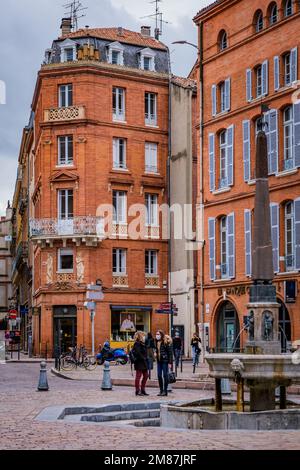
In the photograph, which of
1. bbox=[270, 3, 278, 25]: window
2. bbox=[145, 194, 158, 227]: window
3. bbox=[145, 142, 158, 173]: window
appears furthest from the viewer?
bbox=[145, 142, 158, 173]: window

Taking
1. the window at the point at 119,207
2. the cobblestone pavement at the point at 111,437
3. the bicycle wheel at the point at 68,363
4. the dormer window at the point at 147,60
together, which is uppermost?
the dormer window at the point at 147,60

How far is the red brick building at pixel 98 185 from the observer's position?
56.9 metres

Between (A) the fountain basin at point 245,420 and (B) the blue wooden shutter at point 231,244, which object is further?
(B) the blue wooden shutter at point 231,244

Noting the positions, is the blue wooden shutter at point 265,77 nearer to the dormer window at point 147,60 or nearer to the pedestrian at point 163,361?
the dormer window at point 147,60

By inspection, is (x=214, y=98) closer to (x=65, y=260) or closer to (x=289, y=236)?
(x=289, y=236)

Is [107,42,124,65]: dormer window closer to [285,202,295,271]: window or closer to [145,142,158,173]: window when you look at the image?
[145,142,158,173]: window

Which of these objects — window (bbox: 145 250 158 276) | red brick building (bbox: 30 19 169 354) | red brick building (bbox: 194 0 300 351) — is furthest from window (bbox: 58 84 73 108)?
red brick building (bbox: 194 0 300 351)

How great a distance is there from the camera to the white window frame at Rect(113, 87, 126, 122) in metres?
59.0

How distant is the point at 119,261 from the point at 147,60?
1222 centimetres

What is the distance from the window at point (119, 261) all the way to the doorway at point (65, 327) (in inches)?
131

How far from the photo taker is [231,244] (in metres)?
44.6

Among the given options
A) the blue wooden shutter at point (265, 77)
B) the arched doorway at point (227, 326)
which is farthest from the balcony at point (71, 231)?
the blue wooden shutter at point (265, 77)

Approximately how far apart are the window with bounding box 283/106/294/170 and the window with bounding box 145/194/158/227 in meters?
19.0
